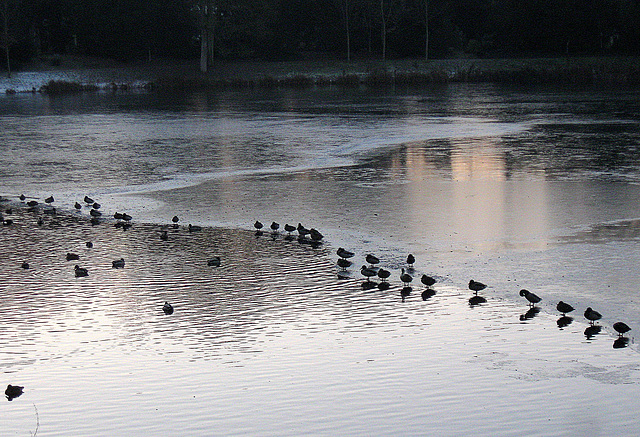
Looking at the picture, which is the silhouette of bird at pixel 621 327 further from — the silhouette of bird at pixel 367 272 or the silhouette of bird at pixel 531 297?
the silhouette of bird at pixel 367 272

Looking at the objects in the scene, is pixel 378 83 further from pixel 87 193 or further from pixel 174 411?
pixel 174 411

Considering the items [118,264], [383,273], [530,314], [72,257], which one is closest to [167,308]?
[118,264]

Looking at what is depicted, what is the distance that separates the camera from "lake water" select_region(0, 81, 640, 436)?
8.62 meters

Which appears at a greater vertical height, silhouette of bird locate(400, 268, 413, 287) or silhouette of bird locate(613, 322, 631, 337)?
silhouette of bird locate(400, 268, 413, 287)

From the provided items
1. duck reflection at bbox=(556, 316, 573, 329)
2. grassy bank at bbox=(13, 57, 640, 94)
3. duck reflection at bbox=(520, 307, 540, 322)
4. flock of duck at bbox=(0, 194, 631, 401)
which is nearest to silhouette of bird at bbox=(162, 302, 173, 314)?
flock of duck at bbox=(0, 194, 631, 401)

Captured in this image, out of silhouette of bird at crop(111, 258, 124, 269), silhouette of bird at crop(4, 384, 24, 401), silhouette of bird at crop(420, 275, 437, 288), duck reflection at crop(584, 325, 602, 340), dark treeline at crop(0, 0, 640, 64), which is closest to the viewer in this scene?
silhouette of bird at crop(4, 384, 24, 401)

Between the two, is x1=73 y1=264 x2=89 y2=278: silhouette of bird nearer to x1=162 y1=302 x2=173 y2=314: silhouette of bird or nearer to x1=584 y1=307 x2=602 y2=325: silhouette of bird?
x1=162 y1=302 x2=173 y2=314: silhouette of bird

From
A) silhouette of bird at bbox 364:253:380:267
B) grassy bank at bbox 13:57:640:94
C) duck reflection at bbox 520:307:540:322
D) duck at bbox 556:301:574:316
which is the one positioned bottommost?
duck reflection at bbox 520:307:540:322

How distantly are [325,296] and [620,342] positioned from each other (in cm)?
384

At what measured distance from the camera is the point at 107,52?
8206 cm

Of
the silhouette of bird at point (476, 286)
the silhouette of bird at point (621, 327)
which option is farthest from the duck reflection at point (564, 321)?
the silhouette of bird at point (476, 286)

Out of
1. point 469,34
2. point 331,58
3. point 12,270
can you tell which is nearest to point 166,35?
point 331,58

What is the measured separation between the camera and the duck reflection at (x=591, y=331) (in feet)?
34.2

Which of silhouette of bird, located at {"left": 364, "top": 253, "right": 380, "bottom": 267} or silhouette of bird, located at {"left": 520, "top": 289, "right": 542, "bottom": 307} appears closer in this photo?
silhouette of bird, located at {"left": 520, "top": 289, "right": 542, "bottom": 307}
